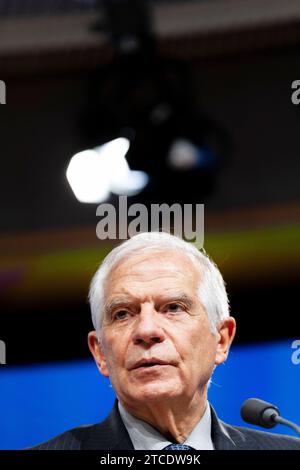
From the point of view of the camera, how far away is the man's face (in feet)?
5.27

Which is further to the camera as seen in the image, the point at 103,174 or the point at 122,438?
the point at 103,174

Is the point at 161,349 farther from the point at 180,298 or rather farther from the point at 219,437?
the point at 219,437

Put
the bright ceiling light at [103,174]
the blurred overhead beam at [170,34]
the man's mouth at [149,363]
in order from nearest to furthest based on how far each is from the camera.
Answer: the man's mouth at [149,363] → the bright ceiling light at [103,174] → the blurred overhead beam at [170,34]

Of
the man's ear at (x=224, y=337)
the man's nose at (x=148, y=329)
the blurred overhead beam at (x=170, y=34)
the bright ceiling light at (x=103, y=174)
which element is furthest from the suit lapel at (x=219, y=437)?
the blurred overhead beam at (x=170, y=34)

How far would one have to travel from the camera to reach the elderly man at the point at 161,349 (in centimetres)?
161

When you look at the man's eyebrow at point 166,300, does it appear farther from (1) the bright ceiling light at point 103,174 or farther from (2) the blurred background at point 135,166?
(1) the bright ceiling light at point 103,174

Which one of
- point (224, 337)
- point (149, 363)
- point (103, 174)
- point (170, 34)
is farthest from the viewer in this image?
point (170, 34)

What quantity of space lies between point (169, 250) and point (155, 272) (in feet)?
0.23

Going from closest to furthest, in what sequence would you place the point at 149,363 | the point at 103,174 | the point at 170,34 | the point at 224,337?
the point at 149,363
the point at 224,337
the point at 103,174
the point at 170,34

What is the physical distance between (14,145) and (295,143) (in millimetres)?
759

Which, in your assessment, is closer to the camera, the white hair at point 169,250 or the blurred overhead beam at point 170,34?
the white hair at point 169,250

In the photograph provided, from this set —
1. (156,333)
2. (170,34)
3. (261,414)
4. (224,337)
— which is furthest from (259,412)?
(170,34)

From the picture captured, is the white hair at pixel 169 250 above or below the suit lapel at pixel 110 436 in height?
above

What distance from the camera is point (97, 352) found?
67.9 inches
